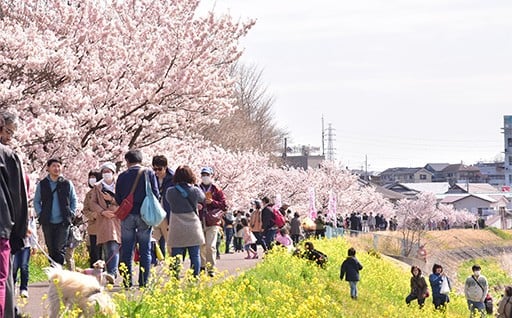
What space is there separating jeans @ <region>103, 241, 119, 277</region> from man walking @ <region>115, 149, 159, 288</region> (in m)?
1.20

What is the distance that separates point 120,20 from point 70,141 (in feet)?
16.6

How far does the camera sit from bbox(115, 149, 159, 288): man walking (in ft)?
38.2

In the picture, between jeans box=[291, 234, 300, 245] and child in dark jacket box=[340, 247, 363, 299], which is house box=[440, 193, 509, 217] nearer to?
jeans box=[291, 234, 300, 245]

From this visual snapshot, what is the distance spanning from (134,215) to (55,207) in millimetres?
967

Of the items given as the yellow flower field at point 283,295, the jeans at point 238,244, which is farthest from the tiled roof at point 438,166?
the jeans at point 238,244

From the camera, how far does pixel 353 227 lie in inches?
2239

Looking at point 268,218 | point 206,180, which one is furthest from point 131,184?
point 268,218

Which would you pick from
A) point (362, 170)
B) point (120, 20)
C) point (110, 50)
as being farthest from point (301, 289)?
point (362, 170)

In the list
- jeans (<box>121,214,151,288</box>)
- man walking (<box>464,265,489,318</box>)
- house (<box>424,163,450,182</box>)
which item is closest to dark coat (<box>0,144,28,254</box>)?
jeans (<box>121,214,151,288</box>)

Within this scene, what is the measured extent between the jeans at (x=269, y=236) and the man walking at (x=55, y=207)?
11.8 meters

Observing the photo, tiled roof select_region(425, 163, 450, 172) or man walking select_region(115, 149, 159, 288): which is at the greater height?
tiled roof select_region(425, 163, 450, 172)

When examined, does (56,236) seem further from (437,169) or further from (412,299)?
(437,169)

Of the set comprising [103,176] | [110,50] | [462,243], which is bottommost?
[462,243]

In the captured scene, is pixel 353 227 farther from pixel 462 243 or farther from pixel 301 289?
pixel 301 289
